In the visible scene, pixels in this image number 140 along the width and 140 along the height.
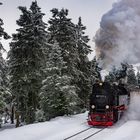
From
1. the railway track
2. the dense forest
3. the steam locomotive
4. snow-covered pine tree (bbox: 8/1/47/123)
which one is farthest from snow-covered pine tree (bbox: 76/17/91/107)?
the railway track

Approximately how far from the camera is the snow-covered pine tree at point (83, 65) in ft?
154

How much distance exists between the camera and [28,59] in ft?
123

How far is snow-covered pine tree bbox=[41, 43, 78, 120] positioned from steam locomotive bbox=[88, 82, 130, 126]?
3.37 meters

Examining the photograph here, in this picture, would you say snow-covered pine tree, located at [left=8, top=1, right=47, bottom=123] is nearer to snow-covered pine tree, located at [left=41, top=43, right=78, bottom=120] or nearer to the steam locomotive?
snow-covered pine tree, located at [left=41, top=43, right=78, bottom=120]

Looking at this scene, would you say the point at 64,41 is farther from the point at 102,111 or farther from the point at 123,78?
the point at 102,111

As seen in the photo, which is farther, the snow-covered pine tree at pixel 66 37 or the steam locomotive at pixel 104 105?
the snow-covered pine tree at pixel 66 37

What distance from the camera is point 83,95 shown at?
48.1 meters

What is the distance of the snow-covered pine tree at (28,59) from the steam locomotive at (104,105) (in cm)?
1066

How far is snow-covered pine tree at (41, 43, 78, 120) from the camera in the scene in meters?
31.2

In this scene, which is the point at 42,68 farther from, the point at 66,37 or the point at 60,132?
the point at 60,132

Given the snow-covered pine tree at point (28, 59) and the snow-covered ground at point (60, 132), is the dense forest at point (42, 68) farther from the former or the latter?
the snow-covered ground at point (60, 132)

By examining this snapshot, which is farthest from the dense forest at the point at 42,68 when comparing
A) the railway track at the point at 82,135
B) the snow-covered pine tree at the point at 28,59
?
the railway track at the point at 82,135

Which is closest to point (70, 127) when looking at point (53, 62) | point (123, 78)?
point (53, 62)

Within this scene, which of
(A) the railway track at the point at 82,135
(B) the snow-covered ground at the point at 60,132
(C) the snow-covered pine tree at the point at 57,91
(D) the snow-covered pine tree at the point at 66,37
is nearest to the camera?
(B) the snow-covered ground at the point at 60,132
